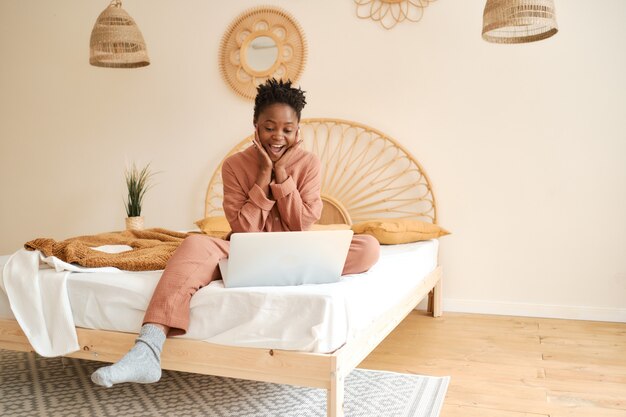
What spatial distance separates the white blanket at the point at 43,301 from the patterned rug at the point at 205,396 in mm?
231

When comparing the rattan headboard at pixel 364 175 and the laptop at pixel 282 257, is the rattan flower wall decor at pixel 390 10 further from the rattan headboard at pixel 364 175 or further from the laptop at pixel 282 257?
the laptop at pixel 282 257

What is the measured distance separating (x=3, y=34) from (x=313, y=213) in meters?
3.38

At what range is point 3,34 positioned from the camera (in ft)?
14.7

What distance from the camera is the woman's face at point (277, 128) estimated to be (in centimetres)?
226

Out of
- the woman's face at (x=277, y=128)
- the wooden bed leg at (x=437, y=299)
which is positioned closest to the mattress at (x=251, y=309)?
the woman's face at (x=277, y=128)

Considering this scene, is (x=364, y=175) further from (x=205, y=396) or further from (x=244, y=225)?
(x=205, y=396)

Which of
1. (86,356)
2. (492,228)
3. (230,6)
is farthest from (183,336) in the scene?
(230,6)

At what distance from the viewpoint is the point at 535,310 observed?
3.24m

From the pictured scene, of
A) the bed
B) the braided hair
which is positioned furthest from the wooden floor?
the braided hair

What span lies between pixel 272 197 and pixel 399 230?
3.08 ft

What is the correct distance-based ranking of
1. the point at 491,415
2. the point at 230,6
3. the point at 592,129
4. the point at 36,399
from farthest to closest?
1. the point at 230,6
2. the point at 592,129
3. the point at 36,399
4. the point at 491,415

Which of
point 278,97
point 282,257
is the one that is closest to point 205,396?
point 282,257

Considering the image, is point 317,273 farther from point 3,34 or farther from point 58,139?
point 3,34

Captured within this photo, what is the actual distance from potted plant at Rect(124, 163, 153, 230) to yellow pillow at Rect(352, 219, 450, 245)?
4.53 ft
